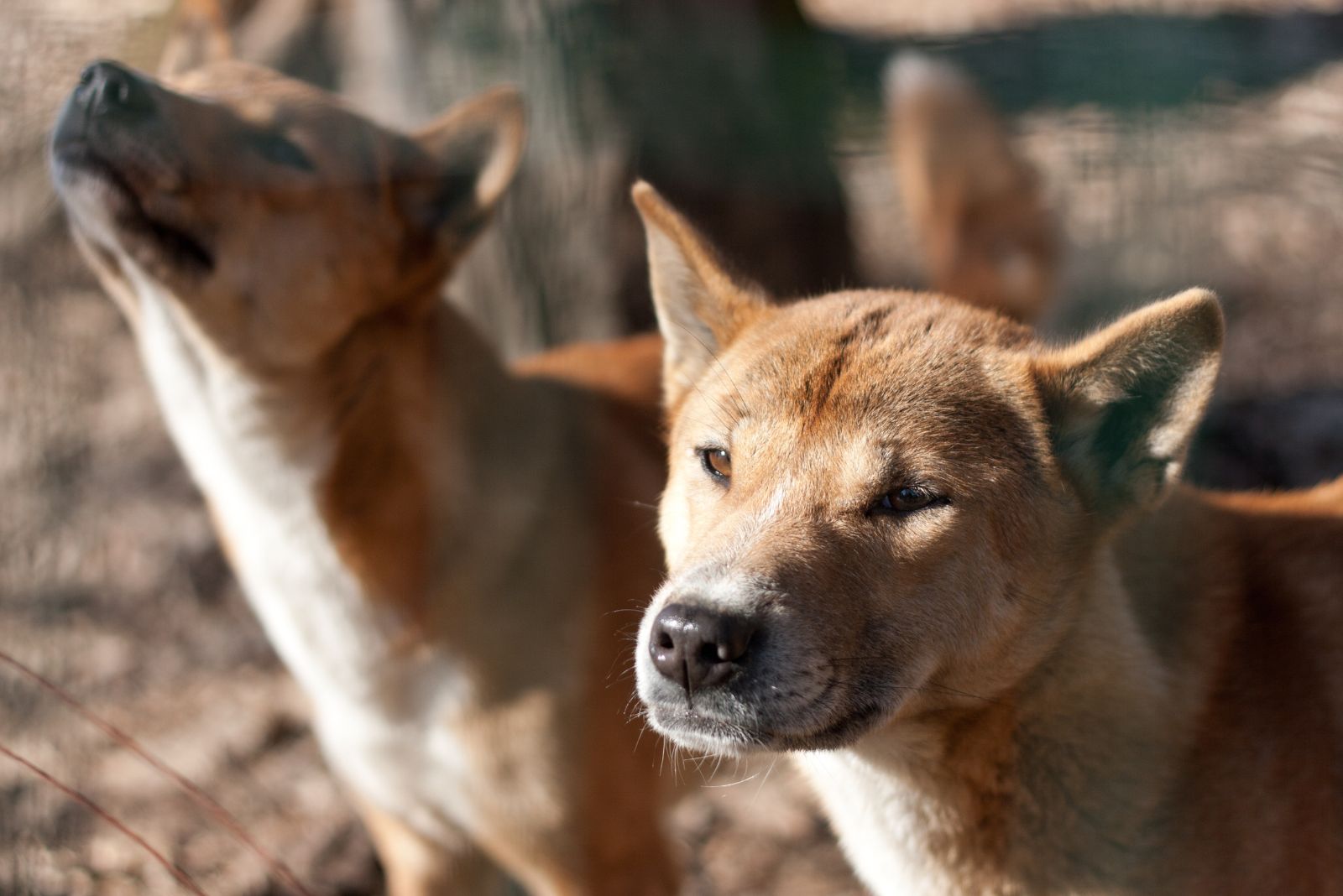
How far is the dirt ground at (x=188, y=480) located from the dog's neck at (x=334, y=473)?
0.86 metres

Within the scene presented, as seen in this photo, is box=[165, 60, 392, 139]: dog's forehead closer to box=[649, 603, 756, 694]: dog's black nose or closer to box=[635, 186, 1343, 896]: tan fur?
box=[635, 186, 1343, 896]: tan fur

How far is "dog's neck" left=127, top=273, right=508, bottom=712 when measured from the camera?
3121 millimetres

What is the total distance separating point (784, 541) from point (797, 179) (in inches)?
130

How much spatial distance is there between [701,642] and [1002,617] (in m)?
0.60

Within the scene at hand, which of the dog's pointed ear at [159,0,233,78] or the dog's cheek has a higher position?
the dog's pointed ear at [159,0,233,78]

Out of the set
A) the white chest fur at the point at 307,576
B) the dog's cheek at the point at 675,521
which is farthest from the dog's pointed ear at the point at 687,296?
the white chest fur at the point at 307,576

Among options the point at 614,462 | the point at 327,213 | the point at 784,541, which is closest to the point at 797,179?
the point at 614,462

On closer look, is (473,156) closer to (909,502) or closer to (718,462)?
(718,462)

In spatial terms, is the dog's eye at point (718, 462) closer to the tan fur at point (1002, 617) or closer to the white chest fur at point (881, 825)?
the tan fur at point (1002, 617)

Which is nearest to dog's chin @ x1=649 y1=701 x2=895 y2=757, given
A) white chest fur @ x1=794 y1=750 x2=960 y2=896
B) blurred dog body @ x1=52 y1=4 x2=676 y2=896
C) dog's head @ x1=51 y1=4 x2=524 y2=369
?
white chest fur @ x1=794 y1=750 x2=960 y2=896

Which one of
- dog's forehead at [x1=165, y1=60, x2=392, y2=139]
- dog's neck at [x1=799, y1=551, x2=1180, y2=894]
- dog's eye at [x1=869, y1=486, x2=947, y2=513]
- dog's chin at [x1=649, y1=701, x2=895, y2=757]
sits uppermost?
dog's forehead at [x1=165, y1=60, x2=392, y2=139]

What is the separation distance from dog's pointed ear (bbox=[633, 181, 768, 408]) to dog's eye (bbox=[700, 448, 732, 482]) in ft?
1.08

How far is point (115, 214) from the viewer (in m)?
2.86

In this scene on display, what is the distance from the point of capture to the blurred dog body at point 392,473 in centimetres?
302
